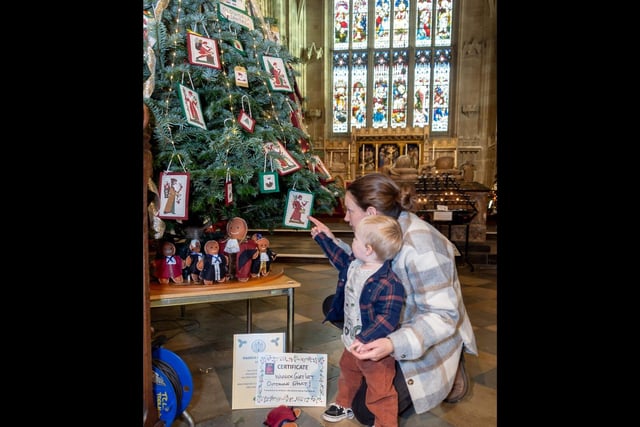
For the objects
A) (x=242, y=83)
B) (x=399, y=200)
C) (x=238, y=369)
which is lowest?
(x=238, y=369)

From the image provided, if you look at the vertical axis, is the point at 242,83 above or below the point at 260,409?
above

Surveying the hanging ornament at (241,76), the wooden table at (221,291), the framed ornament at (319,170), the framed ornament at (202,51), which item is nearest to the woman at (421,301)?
the wooden table at (221,291)

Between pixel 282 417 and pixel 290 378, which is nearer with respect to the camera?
pixel 282 417

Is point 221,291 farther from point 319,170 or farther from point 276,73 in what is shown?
point 276,73

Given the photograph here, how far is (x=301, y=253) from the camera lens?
6395mm

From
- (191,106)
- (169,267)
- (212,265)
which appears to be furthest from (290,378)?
(191,106)

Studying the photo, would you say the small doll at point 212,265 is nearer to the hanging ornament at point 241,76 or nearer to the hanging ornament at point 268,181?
the hanging ornament at point 268,181

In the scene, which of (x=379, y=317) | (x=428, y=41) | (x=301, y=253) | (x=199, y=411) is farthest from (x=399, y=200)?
(x=428, y=41)

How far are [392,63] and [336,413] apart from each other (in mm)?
14994

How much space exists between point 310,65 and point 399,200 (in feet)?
46.6

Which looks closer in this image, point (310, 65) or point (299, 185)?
point (299, 185)

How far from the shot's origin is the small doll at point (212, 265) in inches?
77.5

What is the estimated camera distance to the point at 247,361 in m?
1.95
